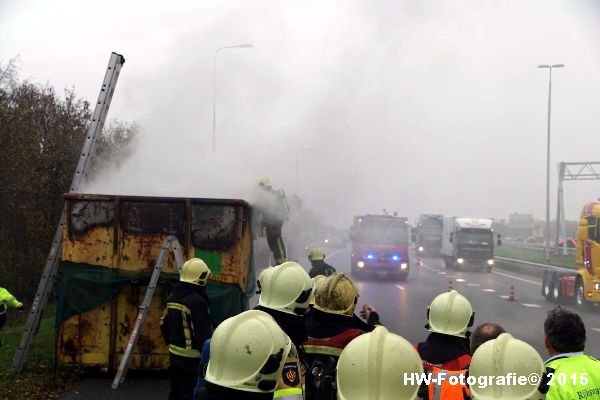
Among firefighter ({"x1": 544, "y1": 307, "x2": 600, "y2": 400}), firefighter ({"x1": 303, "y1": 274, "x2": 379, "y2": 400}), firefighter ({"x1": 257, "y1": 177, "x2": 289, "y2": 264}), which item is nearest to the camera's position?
firefighter ({"x1": 544, "y1": 307, "x2": 600, "y2": 400})

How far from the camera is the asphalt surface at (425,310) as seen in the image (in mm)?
8117

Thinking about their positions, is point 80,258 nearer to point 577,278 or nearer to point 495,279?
point 577,278

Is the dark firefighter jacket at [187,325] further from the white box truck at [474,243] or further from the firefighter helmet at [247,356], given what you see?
the white box truck at [474,243]

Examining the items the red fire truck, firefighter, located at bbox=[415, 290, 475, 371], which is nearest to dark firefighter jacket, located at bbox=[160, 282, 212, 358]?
firefighter, located at bbox=[415, 290, 475, 371]

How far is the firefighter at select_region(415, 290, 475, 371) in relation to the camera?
3.84 metres

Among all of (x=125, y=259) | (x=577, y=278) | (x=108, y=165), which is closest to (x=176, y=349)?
(x=125, y=259)

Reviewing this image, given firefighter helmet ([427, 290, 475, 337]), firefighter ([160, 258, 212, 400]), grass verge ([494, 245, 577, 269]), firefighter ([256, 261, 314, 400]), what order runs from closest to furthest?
firefighter helmet ([427, 290, 475, 337]) → firefighter ([256, 261, 314, 400]) → firefighter ([160, 258, 212, 400]) → grass verge ([494, 245, 577, 269])

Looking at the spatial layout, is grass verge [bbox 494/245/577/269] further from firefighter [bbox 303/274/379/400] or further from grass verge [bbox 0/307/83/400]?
firefighter [bbox 303/274/379/400]

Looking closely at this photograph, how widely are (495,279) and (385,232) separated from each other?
257 inches

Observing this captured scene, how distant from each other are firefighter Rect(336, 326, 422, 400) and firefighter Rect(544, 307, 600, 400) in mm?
1070

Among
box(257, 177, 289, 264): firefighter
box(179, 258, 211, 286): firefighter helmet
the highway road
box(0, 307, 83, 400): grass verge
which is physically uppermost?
box(257, 177, 289, 264): firefighter

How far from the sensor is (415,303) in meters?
19.8

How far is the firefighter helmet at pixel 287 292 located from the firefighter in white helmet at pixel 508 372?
1.68 metres

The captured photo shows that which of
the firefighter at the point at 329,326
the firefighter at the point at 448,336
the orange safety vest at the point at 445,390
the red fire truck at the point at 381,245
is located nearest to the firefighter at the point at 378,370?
the orange safety vest at the point at 445,390
